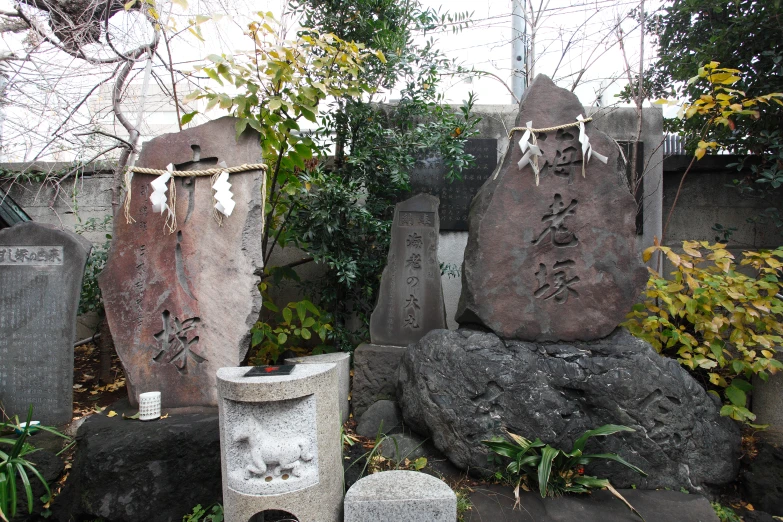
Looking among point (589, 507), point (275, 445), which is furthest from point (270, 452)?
point (589, 507)

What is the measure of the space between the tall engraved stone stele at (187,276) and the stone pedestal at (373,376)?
1.10 meters

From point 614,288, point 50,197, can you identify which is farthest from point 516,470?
point 50,197

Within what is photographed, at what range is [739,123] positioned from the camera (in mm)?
4828

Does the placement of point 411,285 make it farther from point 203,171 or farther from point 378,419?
point 203,171

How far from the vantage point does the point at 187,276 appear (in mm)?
3402

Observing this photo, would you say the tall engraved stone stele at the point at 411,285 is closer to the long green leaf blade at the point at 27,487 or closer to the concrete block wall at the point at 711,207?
the long green leaf blade at the point at 27,487

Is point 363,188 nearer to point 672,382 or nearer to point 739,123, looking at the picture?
point 672,382

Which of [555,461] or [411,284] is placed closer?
[555,461]

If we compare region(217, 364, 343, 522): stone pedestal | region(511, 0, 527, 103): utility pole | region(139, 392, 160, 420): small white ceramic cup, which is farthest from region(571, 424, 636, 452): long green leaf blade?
region(511, 0, 527, 103): utility pole

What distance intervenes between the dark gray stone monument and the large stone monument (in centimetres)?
164

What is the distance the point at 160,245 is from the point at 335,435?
→ 192 centimetres

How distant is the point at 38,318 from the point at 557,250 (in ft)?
12.3

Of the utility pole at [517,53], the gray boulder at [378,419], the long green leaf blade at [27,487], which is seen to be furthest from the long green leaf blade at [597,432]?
the utility pole at [517,53]

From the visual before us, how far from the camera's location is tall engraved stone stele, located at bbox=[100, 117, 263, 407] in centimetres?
334
